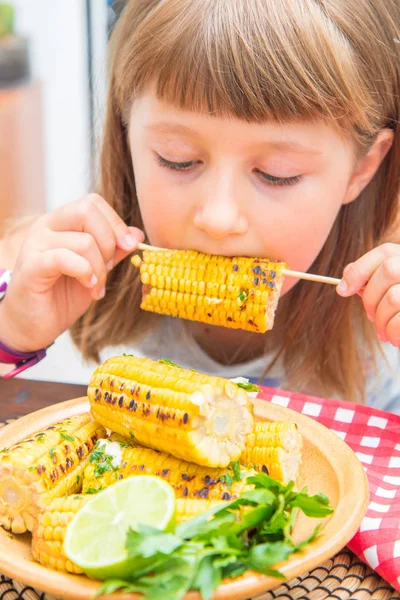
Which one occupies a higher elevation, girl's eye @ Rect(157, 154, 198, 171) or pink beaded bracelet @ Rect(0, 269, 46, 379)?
girl's eye @ Rect(157, 154, 198, 171)


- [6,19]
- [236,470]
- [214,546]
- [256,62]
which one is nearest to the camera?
[214,546]

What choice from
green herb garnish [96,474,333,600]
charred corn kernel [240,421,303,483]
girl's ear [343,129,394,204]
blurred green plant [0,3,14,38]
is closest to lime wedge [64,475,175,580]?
green herb garnish [96,474,333,600]

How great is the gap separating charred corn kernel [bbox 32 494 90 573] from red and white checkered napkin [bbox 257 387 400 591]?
433 mm

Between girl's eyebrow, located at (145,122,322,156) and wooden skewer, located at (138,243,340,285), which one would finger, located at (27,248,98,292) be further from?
girl's eyebrow, located at (145,122,322,156)

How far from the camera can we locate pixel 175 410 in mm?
1106

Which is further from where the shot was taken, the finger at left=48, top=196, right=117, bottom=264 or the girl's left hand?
the finger at left=48, top=196, right=117, bottom=264

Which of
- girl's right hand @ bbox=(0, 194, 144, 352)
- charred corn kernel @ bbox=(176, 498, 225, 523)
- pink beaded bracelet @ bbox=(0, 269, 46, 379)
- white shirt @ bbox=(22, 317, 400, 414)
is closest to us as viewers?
charred corn kernel @ bbox=(176, 498, 225, 523)

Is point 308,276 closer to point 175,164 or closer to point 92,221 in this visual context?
point 175,164

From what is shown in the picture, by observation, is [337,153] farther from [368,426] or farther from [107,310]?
[107,310]

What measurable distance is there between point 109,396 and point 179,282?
0.41m

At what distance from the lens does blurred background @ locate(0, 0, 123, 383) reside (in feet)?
14.1

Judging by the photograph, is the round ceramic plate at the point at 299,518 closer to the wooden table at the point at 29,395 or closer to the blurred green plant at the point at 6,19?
the wooden table at the point at 29,395

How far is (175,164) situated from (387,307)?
54 centimetres

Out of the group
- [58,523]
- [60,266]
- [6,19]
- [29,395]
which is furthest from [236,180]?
[6,19]
